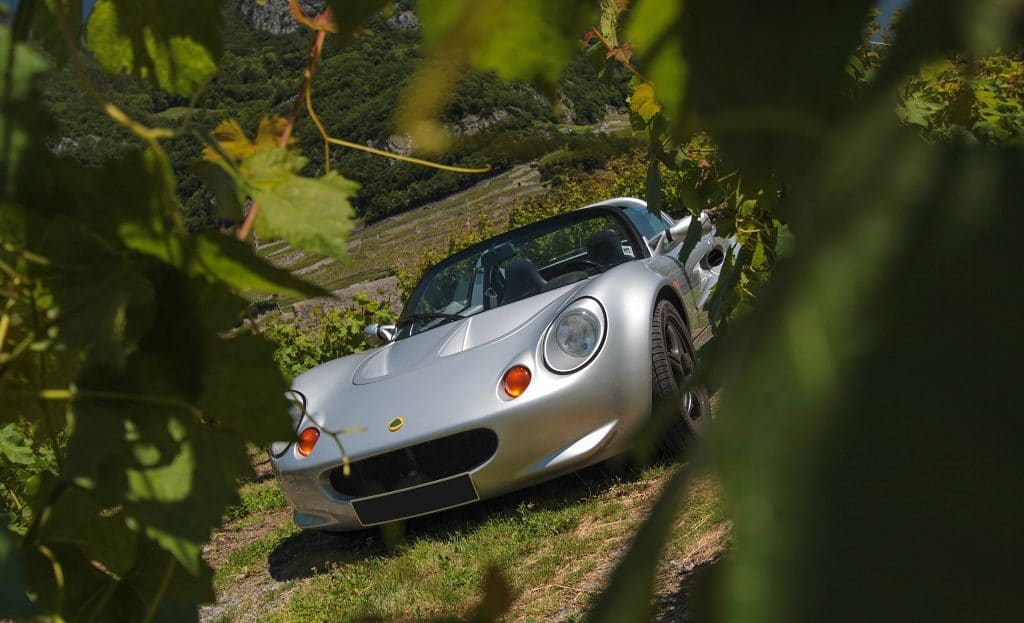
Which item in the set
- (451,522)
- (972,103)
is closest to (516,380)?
(451,522)

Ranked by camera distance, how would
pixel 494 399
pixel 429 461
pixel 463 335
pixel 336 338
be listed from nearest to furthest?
pixel 494 399, pixel 429 461, pixel 463 335, pixel 336 338

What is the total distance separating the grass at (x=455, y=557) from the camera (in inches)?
111

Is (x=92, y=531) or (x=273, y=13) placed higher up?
(x=273, y=13)

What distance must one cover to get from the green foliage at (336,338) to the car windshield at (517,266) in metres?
3.08

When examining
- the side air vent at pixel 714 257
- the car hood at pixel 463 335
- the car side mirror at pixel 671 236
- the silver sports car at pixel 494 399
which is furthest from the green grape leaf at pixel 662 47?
the side air vent at pixel 714 257

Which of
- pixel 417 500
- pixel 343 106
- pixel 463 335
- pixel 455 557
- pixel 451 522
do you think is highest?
pixel 343 106

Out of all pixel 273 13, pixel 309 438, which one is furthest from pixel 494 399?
pixel 273 13

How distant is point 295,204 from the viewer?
0.30 meters

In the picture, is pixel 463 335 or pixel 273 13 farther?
pixel 463 335

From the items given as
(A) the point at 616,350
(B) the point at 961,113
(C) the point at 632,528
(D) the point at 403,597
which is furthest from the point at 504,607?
(A) the point at 616,350

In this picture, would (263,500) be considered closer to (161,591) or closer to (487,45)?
(161,591)

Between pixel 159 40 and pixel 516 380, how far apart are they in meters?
2.92

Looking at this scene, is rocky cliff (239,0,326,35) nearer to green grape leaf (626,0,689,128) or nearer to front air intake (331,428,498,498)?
green grape leaf (626,0,689,128)

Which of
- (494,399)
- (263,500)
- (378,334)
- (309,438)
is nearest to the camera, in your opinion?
(494,399)
